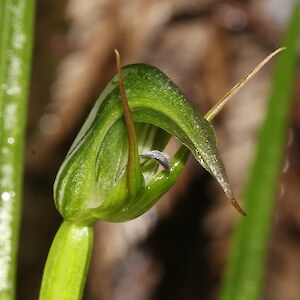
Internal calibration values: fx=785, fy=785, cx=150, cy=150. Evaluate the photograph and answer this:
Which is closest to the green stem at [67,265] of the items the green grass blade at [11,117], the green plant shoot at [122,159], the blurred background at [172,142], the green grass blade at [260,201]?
the green plant shoot at [122,159]

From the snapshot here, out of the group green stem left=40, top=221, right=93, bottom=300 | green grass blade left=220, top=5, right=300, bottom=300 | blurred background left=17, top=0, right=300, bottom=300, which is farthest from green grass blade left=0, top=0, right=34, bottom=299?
blurred background left=17, top=0, right=300, bottom=300

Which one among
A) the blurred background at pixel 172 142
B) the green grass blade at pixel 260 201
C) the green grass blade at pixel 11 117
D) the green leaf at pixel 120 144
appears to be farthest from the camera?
the blurred background at pixel 172 142

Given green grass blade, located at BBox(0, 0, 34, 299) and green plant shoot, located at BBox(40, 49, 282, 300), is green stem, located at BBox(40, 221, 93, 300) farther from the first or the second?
green grass blade, located at BBox(0, 0, 34, 299)

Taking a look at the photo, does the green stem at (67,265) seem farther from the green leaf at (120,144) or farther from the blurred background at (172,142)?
the blurred background at (172,142)

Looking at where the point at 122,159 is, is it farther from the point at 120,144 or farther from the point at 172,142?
the point at 172,142

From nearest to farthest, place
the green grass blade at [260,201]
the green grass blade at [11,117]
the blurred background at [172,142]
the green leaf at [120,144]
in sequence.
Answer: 1. the green leaf at [120,144]
2. the green grass blade at [11,117]
3. the green grass blade at [260,201]
4. the blurred background at [172,142]

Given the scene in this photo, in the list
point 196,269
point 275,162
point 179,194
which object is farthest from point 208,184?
point 275,162

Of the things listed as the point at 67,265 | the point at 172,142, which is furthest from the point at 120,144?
the point at 172,142
